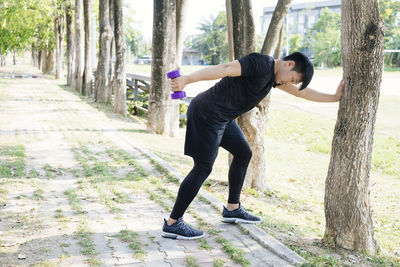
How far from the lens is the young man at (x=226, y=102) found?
394 cm

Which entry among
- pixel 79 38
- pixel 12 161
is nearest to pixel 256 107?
pixel 12 161

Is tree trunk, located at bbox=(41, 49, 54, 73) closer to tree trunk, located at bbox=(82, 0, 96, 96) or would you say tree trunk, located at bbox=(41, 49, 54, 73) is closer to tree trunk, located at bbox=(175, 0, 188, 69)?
tree trunk, located at bbox=(82, 0, 96, 96)

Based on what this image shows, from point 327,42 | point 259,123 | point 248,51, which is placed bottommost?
point 259,123

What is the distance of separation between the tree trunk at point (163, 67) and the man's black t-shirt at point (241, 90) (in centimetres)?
673

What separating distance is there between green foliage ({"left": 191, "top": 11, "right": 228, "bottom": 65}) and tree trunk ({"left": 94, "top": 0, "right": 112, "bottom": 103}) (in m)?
81.7

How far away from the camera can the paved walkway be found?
4.07 meters

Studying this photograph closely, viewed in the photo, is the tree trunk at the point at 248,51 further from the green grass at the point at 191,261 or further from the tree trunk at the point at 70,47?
the tree trunk at the point at 70,47

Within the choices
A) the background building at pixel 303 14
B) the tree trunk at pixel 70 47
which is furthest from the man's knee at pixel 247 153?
the background building at pixel 303 14

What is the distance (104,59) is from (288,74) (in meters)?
15.1

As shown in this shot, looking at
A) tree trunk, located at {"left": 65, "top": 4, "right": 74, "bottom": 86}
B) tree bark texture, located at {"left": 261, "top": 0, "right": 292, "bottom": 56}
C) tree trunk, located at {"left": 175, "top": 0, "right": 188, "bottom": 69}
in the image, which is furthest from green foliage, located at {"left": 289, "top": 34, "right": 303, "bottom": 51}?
tree bark texture, located at {"left": 261, "top": 0, "right": 292, "bottom": 56}

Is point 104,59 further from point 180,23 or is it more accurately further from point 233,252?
point 233,252

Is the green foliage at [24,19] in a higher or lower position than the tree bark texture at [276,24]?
higher

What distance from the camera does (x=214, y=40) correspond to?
348ft

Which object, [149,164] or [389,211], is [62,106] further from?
[389,211]
